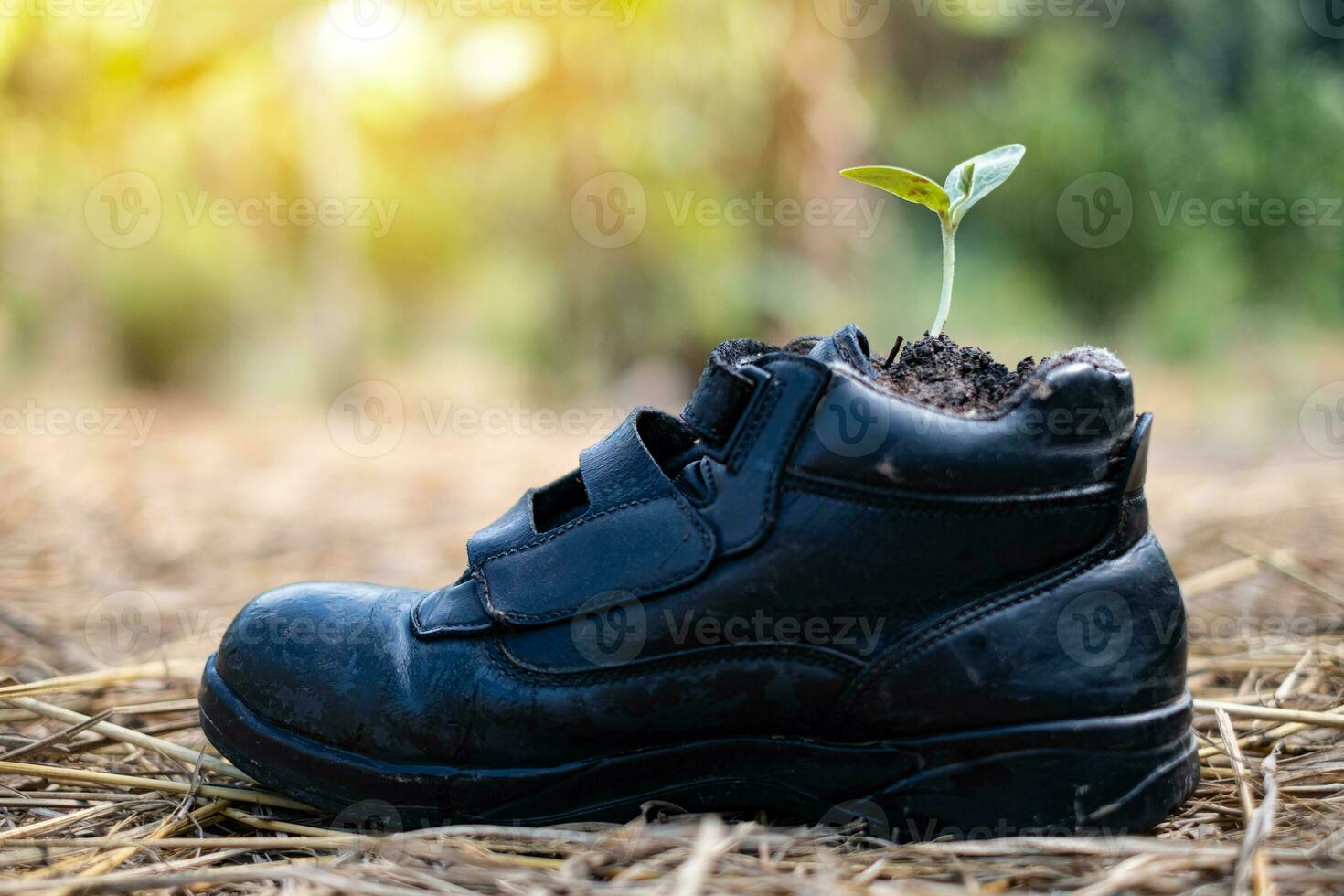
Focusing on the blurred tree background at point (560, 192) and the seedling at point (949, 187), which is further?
the blurred tree background at point (560, 192)

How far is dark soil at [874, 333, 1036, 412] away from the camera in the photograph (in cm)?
98

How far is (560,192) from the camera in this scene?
674cm

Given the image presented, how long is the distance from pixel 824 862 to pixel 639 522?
35 cm

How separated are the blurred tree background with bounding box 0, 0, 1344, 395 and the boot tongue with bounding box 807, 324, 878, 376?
394 cm

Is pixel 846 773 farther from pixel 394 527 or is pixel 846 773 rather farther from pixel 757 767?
pixel 394 527

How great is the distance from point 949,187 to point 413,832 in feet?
2.98

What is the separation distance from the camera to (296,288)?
666 centimetres

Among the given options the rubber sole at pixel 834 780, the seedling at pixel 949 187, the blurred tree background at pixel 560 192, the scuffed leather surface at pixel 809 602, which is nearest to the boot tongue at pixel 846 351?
the scuffed leather surface at pixel 809 602

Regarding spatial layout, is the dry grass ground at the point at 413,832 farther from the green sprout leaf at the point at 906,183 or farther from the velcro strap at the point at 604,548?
the green sprout leaf at the point at 906,183

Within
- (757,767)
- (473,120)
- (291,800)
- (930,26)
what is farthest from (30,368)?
(930,26)

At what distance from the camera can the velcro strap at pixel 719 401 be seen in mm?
953

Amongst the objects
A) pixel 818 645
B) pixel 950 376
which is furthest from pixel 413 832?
pixel 950 376

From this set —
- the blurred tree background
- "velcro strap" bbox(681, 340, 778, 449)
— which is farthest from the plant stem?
the blurred tree background

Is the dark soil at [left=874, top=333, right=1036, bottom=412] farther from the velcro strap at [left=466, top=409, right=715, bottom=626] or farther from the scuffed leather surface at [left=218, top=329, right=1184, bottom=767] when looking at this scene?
the velcro strap at [left=466, top=409, right=715, bottom=626]
